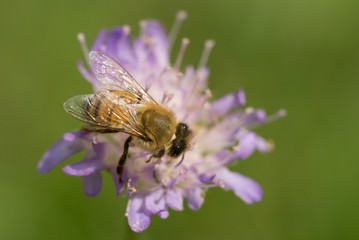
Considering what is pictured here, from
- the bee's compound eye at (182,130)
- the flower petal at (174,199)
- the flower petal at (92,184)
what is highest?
the bee's compound eye at (182,130)

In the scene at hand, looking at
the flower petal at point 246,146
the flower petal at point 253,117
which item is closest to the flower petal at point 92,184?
the flower petal at point 246,146

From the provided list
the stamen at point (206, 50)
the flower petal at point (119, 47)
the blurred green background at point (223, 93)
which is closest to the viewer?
the flower petal at point (119, 47)

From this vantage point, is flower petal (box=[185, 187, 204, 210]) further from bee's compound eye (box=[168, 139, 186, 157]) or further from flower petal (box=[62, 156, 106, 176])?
flower petal (box=[62, 156, 106, 176])

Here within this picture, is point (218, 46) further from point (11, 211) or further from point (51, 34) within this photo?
point (11, 211)

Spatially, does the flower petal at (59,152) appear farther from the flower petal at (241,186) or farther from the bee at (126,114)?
the flower petal at (241,186)

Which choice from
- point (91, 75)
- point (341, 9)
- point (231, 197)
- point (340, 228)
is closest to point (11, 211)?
point (91, 75)

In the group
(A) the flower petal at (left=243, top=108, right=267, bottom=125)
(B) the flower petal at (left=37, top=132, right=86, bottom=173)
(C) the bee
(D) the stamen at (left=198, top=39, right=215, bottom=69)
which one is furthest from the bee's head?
(D) the stamen at (left=198, top=39, right=215, bottom=69)
